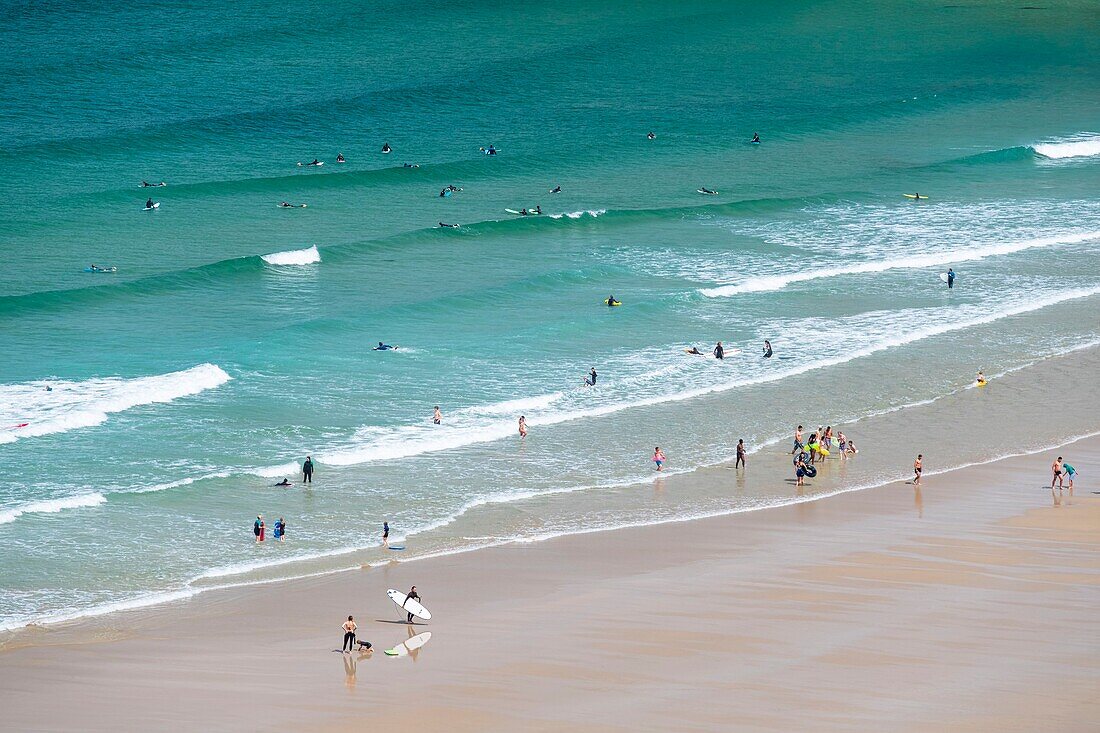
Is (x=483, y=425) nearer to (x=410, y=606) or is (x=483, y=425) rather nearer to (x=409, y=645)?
(x=410, y=606)

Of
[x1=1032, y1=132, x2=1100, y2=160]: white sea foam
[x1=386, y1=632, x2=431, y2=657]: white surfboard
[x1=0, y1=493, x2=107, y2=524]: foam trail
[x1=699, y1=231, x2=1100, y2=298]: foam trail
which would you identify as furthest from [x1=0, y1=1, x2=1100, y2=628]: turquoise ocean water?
[x1=386, y1=632, x2=431, y2=657]: white surfboard

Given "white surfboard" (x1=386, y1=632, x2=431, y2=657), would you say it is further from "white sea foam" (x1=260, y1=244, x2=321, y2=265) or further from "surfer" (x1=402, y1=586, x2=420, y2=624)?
"white sea foam" (x1=260, y1=244, x2=321, y2=265)

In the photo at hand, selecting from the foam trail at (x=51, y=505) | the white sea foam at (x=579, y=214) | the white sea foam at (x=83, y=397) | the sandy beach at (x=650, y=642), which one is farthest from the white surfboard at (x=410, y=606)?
the white sea foam at (x=579, y=214)

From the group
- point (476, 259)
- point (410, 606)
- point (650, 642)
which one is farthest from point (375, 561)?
point (476, 259)

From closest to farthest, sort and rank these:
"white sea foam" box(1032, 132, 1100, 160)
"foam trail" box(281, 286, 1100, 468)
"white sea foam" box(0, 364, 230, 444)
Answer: "foam trail" box(281, 286, 1100, 468) → "white sea foam" box(0, 364, 230, 444) → "white sea foam" box(1032, 132, 1100, 160)

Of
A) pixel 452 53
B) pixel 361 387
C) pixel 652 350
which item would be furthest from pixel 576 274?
pixel 452 53

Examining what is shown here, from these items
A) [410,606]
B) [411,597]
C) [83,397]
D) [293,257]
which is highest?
[293,257]
